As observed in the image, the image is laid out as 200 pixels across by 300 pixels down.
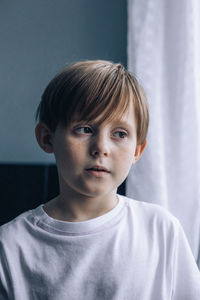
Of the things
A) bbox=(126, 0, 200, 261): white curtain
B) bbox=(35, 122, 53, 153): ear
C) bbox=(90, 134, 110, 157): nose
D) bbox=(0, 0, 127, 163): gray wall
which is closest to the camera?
bbox=(90, 134, 110, 157): nose

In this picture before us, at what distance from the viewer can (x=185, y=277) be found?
2.55ft

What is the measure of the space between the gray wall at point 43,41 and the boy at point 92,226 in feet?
2.57

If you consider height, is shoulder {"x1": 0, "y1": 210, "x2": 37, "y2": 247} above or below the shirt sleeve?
above

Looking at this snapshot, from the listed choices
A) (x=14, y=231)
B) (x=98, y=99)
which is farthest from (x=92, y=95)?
(x=14, y=231)

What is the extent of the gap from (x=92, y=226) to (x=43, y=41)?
3.38 feet

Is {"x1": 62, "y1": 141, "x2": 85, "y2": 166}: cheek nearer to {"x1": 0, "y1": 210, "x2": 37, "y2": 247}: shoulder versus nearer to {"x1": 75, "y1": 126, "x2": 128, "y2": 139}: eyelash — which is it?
{"x1": 75, "y1": 126, "x2": 128, "y2": 139}: eyelash

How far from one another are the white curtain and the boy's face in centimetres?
45

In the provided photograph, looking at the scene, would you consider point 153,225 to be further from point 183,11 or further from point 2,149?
point 2,149

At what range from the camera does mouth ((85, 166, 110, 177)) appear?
2.35ft

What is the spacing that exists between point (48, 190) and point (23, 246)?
61cm

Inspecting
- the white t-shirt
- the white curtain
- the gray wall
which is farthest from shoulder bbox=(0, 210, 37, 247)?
the gray wall

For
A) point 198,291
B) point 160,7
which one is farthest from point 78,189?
point 160,7

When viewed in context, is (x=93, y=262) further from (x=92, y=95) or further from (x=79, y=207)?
(x=92, y=95)

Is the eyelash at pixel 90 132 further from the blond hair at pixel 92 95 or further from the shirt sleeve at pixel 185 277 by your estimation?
the shirt sleeve at pixel 185 277
